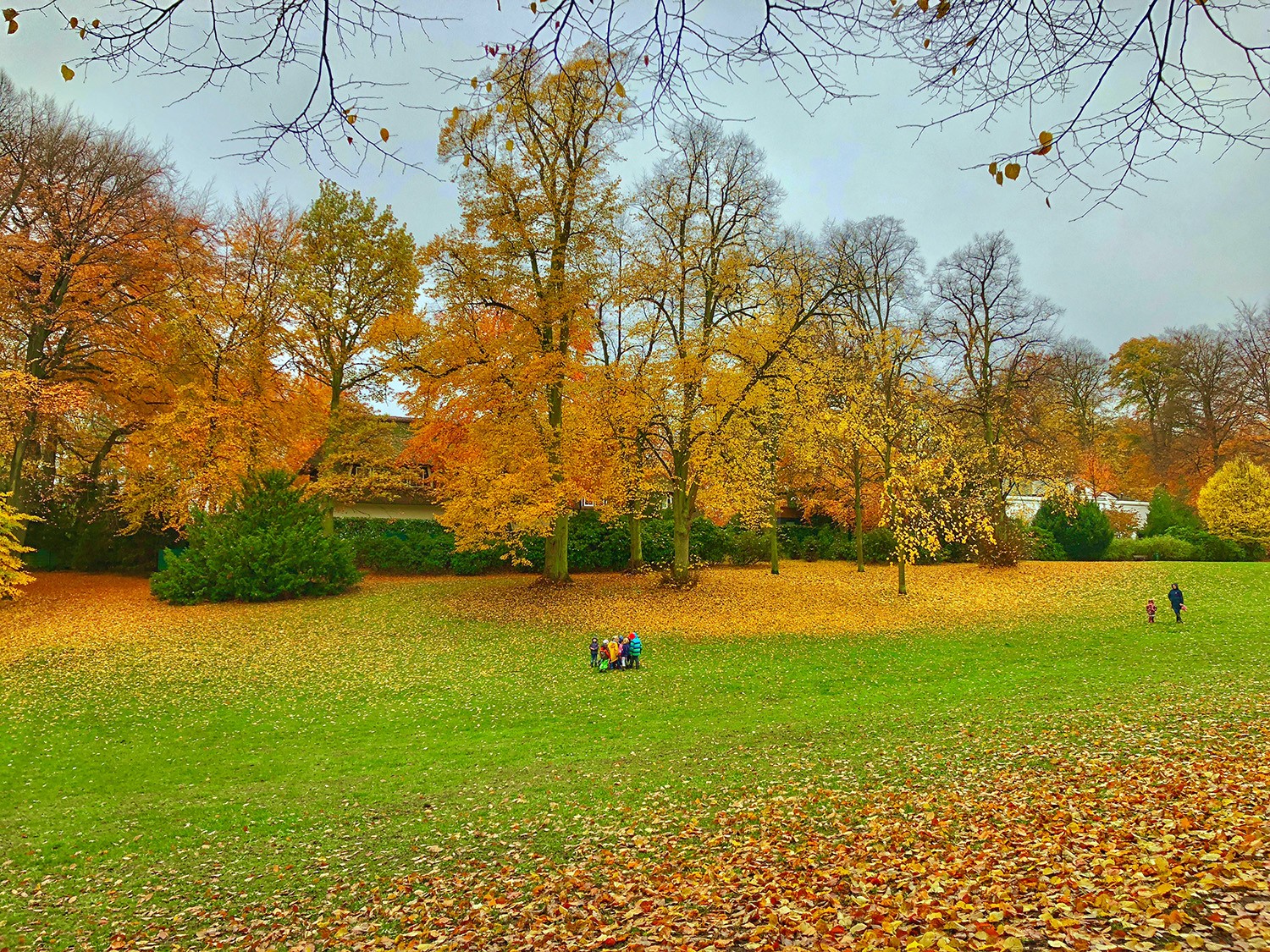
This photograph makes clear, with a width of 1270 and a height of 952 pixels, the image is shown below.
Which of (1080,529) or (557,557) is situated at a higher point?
(1080,529)

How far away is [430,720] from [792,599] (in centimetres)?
1320

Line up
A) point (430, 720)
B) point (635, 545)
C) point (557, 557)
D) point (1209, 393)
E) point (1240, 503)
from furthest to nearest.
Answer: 1. point (1209, 393)
2. point (1240, 503)
3. point (635, 545)
4. point (557, 557)
5. point (430, 720)

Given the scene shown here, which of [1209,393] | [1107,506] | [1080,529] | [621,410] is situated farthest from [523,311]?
[1209,393]

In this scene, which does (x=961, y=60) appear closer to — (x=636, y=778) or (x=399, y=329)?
(x=636, y=778)

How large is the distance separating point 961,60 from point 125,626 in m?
22.9

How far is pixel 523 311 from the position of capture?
20.5 m

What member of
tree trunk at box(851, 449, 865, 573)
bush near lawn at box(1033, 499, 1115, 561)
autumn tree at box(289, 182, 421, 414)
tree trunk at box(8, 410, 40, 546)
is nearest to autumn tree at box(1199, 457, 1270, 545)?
bush near lawn at box(1033, 499, 1115, 561)

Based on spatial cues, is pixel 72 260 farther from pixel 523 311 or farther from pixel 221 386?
pixel 523 311

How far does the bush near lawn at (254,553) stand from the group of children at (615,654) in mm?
12650

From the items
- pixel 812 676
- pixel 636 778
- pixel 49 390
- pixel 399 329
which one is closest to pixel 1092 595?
pixel 812 676

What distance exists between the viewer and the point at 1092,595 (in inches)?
847

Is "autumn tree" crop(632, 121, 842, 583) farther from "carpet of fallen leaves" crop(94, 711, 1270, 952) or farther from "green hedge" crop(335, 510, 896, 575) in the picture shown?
"carpet of fallen leaves" crop(94, 711, 1270, 952)

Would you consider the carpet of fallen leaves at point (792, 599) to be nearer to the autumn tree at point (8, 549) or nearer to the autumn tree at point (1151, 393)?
the autumn tree at point (8, 549)

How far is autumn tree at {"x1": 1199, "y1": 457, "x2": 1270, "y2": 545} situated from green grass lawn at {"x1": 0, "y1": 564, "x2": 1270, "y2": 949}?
10.5m
